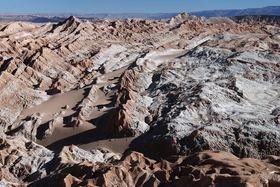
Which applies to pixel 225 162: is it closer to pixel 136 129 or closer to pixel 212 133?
pixel 212 133

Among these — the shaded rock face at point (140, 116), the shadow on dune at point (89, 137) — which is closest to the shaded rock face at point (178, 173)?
the shaded rock face at point (140, 116)

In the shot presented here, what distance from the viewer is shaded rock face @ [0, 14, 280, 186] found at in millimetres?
18281

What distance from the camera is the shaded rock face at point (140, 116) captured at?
60.0ft

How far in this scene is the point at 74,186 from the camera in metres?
17.5

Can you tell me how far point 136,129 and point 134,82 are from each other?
7679mm

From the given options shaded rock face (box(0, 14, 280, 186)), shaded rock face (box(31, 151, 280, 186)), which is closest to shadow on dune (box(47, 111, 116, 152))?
shaded rock face (box(0, 14, 280, 186))

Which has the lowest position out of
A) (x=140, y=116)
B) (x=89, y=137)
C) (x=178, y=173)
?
(x=89, y=137)

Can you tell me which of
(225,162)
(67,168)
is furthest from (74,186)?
(225,162)

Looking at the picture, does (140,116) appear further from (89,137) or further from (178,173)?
(178,173)

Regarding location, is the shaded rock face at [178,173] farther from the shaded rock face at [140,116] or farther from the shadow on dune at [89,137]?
the shadow on dune at [89,137]

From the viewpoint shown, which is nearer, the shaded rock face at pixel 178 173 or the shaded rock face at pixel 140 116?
the shaded rock face at pixel 178 173

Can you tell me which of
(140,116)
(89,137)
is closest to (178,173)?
(89,137)

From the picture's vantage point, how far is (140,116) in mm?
28297

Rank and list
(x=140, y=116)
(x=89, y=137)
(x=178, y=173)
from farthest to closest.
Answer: (x=140, y=116)
(x=89, y=137)
(x=178, y=173)
